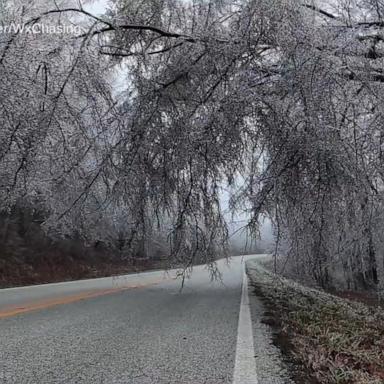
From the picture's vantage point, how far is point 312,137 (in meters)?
6.35

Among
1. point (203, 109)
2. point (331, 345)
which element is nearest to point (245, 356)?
point (331, 345)

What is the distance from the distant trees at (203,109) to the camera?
5.96 m

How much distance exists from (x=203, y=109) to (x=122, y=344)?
133 inches

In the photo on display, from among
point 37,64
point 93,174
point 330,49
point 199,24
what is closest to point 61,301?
point 93,174

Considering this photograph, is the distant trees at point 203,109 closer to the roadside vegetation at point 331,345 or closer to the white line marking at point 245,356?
the roadside vegetation at point 331,345

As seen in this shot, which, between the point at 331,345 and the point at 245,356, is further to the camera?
the point at 331,345

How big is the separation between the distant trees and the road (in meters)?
1.47

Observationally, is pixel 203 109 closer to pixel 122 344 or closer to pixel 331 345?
pixel 122 344

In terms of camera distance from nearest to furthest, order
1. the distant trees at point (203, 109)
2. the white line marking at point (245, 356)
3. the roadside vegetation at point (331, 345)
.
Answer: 1. the white line marking at point (245, 356)
2. the roadside vegetation at point (331, 345)
3. the distant trees at point (203, 109)

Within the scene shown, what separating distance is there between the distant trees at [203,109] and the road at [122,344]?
4.83ft

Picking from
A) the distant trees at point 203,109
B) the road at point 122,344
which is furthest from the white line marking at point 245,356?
the distant trees at point 203,109

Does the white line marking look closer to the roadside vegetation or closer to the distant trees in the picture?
the roadside vegetation

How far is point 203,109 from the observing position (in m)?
7.07

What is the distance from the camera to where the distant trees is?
19.6 feet
